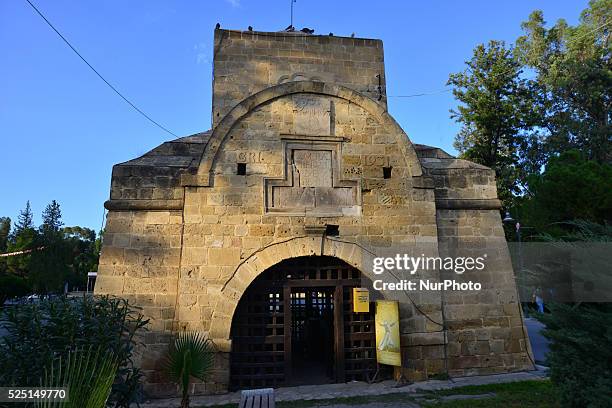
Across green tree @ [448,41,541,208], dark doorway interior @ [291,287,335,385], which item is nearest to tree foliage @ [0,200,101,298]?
dark doorway interior @ [291,287,335,385]

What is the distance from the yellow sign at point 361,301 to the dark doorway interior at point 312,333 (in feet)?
4.43

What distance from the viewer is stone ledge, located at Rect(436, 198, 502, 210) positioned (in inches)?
306

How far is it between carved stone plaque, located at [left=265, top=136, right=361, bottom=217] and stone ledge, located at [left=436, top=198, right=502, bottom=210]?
1.75 meters

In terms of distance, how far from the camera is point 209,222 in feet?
22.5

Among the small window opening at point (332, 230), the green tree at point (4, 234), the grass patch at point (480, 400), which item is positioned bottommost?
the grass patch at point (480, 400)

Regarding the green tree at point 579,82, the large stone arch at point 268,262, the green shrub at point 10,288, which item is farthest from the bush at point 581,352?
the green shrub at point 10,288

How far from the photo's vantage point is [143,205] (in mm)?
6953

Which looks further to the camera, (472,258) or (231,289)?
Result: (472,258)

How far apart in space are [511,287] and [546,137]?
14.4m

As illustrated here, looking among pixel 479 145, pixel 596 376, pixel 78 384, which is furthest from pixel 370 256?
pixel 479 145

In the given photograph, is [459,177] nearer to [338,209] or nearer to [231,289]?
[338,209]

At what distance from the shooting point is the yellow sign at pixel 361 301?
6.89 meters

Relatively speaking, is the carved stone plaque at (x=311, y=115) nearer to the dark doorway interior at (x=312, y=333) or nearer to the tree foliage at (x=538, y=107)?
the dark doorway interior at (x=312, y=333)

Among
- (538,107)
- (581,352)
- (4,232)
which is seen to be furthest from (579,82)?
(4,232)
